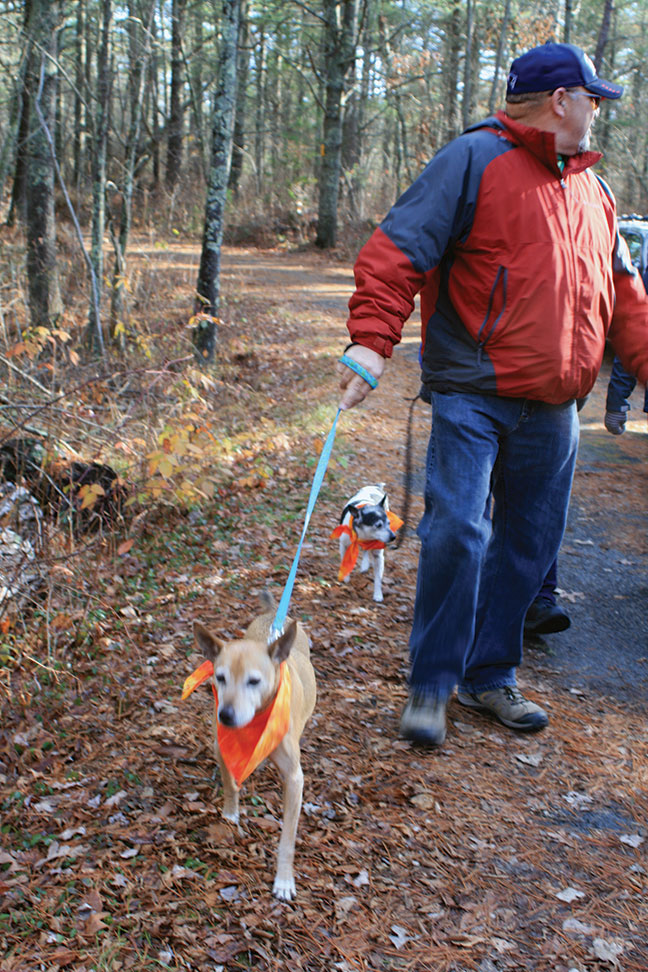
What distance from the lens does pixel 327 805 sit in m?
3.07

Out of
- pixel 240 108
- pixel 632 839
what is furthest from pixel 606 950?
pixel 240 108

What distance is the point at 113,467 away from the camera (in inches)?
251

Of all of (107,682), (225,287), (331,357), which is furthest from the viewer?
(225,287)

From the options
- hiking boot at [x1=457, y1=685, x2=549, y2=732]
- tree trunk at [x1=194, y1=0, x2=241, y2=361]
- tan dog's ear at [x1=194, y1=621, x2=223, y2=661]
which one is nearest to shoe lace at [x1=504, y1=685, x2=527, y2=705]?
hiking boot at [x1=457, y1=685, x2=549, y2=732]

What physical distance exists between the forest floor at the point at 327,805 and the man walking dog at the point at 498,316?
45 centimetres

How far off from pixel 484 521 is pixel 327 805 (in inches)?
52.4

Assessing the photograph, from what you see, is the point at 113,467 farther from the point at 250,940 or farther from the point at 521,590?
the point at 250,940

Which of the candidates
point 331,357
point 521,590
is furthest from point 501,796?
point 331,357

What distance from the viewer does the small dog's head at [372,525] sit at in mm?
5059

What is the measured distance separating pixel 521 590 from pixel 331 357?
8588 mm

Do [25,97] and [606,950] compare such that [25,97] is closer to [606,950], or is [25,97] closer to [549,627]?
[549,627]

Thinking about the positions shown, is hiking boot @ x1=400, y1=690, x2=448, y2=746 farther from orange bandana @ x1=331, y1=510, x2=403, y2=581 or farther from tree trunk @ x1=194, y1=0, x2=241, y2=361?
tree trunk @ x1=194, y1=0, x2=241, y2=361

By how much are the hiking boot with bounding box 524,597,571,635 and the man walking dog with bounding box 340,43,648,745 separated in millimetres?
1143

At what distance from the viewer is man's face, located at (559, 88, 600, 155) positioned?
2.92 metres
